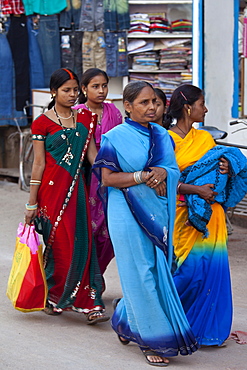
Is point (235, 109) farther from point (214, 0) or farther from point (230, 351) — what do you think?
point (230, 351)

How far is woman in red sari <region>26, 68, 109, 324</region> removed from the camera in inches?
187

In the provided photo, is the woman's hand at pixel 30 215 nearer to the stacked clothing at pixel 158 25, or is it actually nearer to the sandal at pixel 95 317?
the sandal at pixel 95 317

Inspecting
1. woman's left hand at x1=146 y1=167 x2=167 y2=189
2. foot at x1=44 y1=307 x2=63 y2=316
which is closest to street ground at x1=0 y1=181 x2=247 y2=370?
foot at x1=44 y1=307 x2=63 y2=316

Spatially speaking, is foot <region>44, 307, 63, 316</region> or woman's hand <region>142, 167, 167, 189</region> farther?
foot <region>44, 307, 63, 316</region>

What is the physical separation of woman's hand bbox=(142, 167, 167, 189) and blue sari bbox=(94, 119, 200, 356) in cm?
7

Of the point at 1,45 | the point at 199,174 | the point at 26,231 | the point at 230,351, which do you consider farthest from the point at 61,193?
the point at 1,45

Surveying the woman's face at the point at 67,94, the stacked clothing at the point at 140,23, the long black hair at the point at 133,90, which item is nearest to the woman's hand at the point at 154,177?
the long black hair at the point at 133,90

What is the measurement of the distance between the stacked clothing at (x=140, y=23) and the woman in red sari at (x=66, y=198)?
18.5 feet

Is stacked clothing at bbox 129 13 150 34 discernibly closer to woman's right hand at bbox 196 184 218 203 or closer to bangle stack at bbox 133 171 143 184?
woman's right hand at bbox 196 184 218 203

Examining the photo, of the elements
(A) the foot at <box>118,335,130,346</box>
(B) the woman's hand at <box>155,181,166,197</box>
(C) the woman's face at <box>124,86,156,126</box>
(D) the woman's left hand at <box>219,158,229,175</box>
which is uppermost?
(C) the woman's face at <box>124,86,156,126</box>

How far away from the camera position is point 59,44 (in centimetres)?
1045

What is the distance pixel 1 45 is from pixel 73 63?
1.11 metres

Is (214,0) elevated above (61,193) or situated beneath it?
elevated above

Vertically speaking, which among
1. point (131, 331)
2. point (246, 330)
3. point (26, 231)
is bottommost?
point (246, 330)
